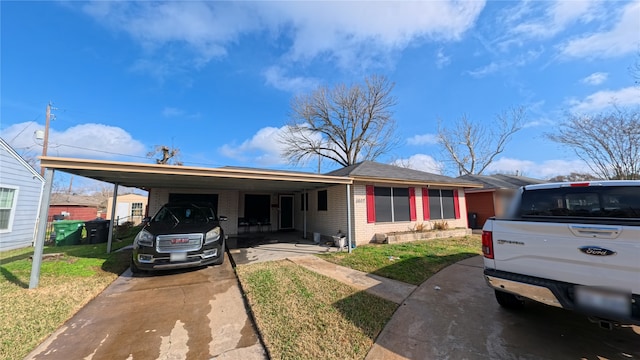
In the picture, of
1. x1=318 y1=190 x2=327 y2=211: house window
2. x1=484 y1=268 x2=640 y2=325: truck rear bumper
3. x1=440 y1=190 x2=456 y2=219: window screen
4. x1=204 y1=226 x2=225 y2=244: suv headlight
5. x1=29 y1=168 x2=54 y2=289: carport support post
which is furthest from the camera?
x1=440 y1=190 x2=456 y2=219: window screen

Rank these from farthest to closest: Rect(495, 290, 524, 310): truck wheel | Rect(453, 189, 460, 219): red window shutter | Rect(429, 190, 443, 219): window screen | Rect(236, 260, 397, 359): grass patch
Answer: Rect(453, 189, 460, 219): red window shutter → Rect(429, 190, 443, 219): window screen → Rect(495, 290, 524, 310): truck wheel → Rect(236, 260, 397, 359): grass patch

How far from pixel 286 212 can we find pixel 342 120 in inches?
487

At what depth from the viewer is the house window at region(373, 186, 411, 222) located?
9570mm

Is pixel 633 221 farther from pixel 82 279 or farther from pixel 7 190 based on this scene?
pixel 7 190

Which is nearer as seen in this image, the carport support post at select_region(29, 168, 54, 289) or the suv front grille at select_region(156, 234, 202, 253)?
the carport support post at select_region(29, 168, 54, 289)

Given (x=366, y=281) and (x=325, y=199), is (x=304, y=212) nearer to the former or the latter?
(x=325, y=199)

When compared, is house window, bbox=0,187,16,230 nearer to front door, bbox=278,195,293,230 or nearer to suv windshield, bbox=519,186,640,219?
front door, bbox=278,195,293,230

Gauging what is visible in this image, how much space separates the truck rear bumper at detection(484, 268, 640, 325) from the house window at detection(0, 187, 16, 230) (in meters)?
15.1

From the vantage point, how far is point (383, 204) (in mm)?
9703

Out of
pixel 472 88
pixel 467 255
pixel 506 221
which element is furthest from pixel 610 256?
pixel 472 88

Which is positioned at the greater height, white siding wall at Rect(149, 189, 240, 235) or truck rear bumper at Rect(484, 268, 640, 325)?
white siding wall at Rect(149, 189, 240, 235)

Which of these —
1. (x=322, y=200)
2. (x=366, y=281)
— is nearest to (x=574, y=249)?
(x=366, y=281)

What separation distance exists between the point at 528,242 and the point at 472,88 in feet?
39.7

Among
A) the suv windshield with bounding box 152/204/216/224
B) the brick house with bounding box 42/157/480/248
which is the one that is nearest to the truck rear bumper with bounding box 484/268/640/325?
the brick house with bounding box 42/157/480/248
